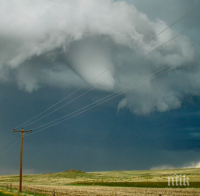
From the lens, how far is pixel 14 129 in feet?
185

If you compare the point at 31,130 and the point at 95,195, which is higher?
the point at 31,130

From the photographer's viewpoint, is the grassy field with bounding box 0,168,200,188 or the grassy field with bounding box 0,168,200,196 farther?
the grassy field with bounding box 0,168,200,188

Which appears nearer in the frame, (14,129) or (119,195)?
(119,195)

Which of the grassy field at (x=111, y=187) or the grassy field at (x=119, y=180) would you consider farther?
the grassy field at (x=119, y=180)

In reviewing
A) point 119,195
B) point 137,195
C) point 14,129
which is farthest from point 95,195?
point 14,129

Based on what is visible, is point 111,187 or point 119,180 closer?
point 111,187

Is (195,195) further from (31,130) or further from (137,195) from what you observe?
(31,130)

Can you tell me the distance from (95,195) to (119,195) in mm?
4845

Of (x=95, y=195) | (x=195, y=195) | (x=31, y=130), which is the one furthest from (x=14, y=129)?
(x=195, y=195)

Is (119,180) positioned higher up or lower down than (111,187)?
lower down

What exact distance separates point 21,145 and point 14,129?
4380 mm

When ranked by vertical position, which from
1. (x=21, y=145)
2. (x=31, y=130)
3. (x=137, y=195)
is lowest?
(x=137, y=195)

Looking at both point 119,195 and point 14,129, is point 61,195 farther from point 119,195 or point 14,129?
point 14,129

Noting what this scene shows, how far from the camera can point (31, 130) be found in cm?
5728
